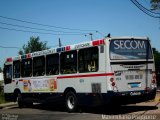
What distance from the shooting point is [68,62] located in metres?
16.8

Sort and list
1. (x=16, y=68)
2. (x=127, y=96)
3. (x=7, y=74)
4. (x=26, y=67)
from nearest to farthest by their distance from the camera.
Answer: (x=127, y=96) → (x=26, y=67) → (x=16, y=68) → (x=7, y=74)

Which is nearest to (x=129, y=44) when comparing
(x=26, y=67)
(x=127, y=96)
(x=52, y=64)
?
(x=127, y=96)

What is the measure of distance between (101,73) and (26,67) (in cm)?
708

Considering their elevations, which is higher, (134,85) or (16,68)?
(16,68)

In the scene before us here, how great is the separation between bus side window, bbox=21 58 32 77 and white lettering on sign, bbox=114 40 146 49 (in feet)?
22.7

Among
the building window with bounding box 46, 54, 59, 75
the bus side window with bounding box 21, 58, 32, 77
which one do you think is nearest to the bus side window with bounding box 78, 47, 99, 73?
the building window with bounding box 46, 54, 59, 75

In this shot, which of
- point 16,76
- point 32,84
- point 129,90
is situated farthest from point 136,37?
point 16,76

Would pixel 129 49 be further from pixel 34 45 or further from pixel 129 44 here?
pixel 34 45

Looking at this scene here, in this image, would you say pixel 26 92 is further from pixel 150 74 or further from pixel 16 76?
pixel 150 74

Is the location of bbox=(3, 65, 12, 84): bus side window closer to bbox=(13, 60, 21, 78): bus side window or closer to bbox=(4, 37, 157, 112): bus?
bbox=(13, 60, 21, 78): bus side window

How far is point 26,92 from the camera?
67.8 feet

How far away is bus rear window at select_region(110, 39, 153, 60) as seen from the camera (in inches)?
573

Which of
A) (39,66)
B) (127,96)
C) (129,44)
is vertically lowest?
(127,96)

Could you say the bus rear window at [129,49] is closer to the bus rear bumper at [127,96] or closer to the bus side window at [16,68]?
the bus rear bumper at [127,96]
